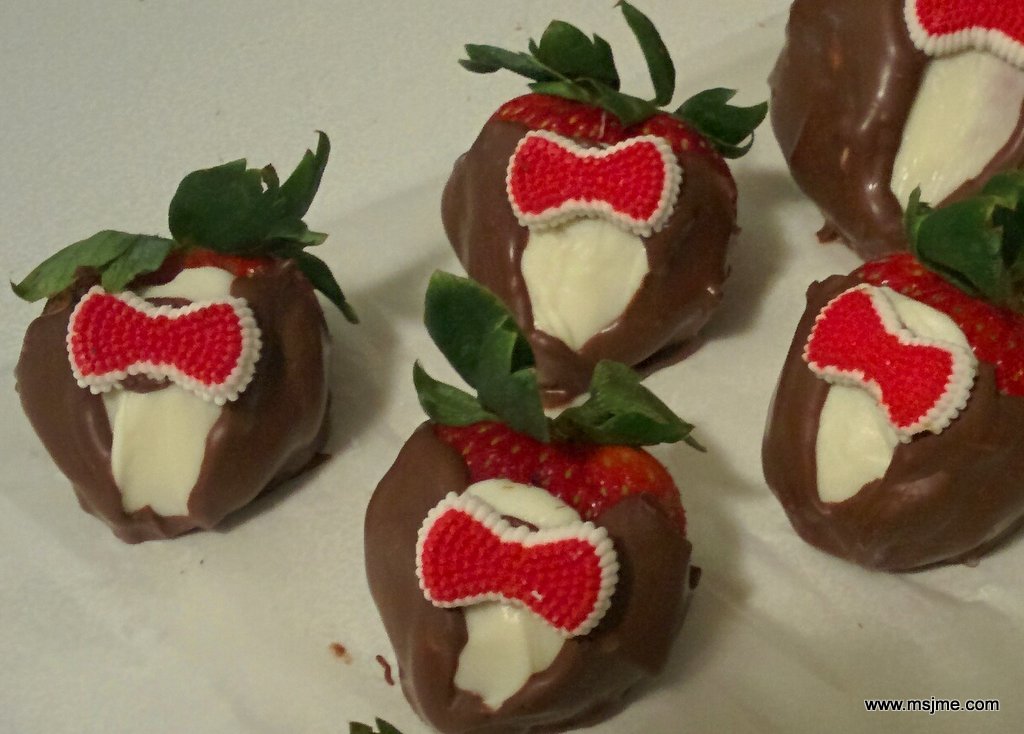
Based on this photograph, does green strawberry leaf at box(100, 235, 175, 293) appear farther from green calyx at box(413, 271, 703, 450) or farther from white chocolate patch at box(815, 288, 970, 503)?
white chocolate patch at box(815, 288, 970, 503)

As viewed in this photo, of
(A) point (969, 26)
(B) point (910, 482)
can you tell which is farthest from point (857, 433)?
(A) point (969, 26)

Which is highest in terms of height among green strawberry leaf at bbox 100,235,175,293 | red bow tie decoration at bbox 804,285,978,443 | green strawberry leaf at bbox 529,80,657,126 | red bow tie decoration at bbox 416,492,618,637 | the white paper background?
green strawberry leaf at bbox 529,80,657,126

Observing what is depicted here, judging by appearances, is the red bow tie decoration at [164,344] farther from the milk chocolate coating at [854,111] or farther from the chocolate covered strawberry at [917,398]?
the milk chocolate coating at [854,111]

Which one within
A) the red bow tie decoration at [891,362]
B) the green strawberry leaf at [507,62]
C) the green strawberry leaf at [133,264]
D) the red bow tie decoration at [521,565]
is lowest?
the red bow tie decoration at [521,565]

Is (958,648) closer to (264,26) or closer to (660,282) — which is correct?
(660,282)

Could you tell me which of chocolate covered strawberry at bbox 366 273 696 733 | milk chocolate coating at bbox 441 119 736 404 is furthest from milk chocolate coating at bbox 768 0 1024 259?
chocolate covered strawberry at bbox 366 273 696 733

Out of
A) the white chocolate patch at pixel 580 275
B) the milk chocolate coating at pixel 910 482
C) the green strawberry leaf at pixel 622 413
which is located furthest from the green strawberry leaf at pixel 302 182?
the milk chocolate coating at pixel 910 482

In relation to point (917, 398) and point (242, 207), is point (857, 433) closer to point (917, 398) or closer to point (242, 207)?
point (917, 398)

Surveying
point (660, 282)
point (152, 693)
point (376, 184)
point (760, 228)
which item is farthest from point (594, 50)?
point (152, 693)
